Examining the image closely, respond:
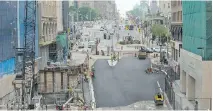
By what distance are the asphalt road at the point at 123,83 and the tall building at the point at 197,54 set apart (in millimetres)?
2797

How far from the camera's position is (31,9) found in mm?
27281

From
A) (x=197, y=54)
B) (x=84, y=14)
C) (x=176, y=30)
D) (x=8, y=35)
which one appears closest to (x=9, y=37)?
(x=8, y=35)

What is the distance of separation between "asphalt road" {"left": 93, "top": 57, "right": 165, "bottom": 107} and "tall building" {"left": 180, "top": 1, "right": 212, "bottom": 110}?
280cm

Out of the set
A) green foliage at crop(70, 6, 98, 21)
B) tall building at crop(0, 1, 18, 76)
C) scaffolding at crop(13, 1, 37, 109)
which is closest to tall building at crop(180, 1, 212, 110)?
scaffolding at crop(13, 1, 37, 109)

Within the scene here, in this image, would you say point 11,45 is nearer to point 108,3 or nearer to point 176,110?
point 176,110

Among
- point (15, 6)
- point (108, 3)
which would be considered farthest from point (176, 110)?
point (108, 3)

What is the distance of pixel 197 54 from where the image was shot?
19.2 m

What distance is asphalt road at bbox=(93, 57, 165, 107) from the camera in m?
22.1

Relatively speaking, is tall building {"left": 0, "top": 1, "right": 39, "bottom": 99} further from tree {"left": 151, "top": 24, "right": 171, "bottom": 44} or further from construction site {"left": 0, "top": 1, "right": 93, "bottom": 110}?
tree {"left": 151, "top": 24, "right": 171, "bottom": 44}

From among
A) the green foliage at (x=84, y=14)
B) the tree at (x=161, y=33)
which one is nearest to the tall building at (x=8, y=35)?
the tree at (x=161, y=33)

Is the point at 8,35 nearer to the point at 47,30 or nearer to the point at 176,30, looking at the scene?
the point at 47,30

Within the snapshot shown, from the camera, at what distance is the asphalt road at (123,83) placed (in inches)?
869

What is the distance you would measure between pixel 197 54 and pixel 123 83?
7.92 meters

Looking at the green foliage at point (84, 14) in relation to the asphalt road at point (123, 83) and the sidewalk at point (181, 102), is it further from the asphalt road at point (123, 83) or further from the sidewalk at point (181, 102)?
the sidewalk at point (181, 102)
